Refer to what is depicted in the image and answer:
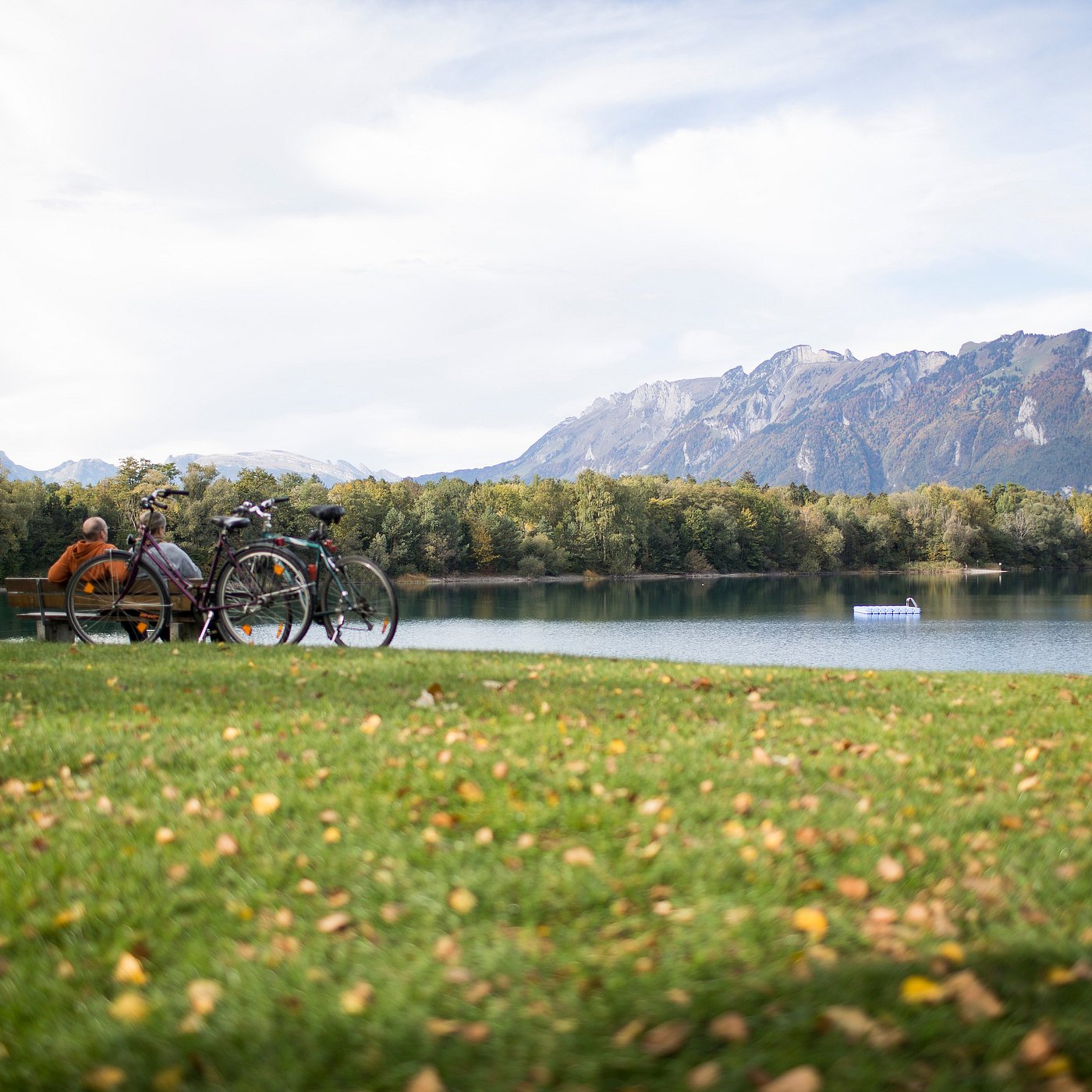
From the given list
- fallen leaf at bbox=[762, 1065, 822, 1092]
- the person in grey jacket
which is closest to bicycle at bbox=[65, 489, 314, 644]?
the person in grey jacket

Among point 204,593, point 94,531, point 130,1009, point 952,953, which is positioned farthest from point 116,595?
point 952,953

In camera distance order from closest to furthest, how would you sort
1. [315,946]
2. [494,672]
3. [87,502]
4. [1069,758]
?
[315,946] < [1069,758] < [494,672] < [87,502]

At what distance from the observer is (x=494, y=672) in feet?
27.8

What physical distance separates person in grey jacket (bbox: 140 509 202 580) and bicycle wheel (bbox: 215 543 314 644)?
1047 mm

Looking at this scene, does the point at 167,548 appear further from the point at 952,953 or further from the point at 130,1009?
the point at 952,953

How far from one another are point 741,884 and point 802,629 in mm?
59272

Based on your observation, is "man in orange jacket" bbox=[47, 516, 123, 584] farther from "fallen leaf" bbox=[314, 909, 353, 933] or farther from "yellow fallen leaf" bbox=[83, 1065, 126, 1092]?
"yellow fallen leaf" bbox=[83, 1065, 126, 1092]

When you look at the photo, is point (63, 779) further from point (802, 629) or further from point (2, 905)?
point (802, 629)

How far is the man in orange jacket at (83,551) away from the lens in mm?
11883

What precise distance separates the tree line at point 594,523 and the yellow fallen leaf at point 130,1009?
70336 millimetres

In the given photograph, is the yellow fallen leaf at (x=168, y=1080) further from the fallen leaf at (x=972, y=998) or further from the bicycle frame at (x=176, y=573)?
the bicycle frame at (x=176, y=573)

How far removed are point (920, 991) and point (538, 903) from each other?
1.41 metres

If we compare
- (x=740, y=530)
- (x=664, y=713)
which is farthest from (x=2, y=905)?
(x=740, y=530)

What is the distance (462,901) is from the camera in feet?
11.8
